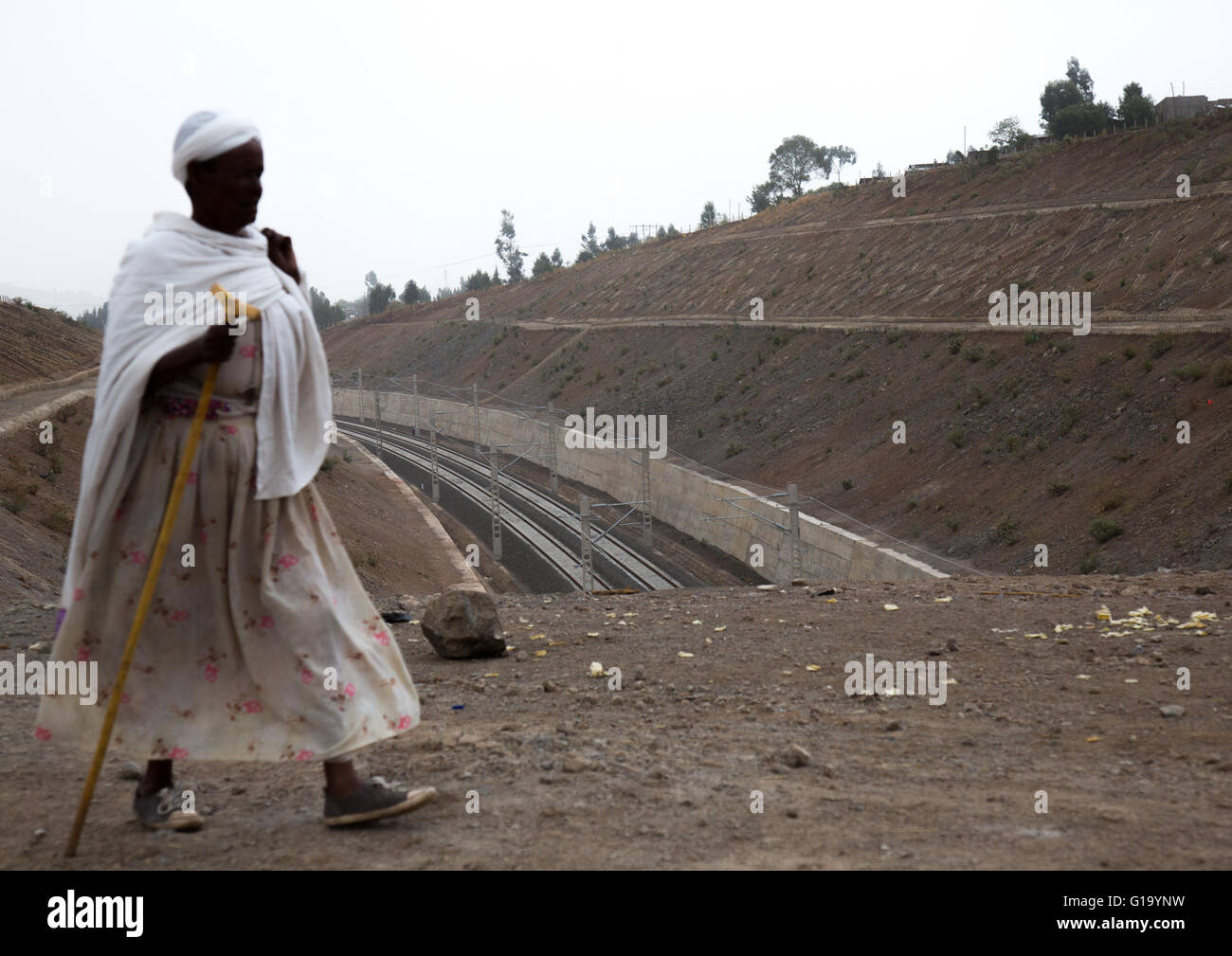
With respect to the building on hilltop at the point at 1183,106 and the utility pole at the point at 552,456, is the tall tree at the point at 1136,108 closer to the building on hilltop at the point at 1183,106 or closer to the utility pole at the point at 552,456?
the building on hilltop at the point at 1183,106

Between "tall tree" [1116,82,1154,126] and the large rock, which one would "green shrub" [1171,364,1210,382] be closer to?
the large rock

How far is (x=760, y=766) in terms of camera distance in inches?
193

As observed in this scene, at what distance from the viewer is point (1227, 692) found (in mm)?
6164

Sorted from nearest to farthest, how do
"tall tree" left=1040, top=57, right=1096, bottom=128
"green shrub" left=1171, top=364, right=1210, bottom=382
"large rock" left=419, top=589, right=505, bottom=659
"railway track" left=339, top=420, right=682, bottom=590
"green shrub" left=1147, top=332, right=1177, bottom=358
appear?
"large rock" left=419, top=589, right=505, bottom=659 < "green shrub" left=1171, top=364, right=1210, bottom=382 < "green shrub" left=1147, top=332, right=1177, bottom=358 < "railway track" left=339, top=420, right=682, bottom=590 < "tall tree" left=1040, top=57, right=1096, bottom=128

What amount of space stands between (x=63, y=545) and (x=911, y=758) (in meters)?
16.3

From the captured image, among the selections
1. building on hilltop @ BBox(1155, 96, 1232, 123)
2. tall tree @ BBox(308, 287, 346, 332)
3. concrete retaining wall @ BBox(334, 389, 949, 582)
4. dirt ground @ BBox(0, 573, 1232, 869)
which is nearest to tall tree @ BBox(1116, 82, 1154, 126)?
building on hilltop @ BBox(1155, 96, 1232, 123)

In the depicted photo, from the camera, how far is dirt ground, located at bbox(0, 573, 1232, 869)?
12.3 feet

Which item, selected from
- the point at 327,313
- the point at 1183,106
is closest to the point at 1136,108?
the point at 1183,106

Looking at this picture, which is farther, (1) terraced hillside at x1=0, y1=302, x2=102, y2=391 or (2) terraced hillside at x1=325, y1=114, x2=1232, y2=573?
(1) terraced hillside at x1=0, y1=302, x2=102, y2=391

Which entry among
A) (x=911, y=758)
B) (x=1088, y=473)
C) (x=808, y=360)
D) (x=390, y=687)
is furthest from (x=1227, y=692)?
(x=808, y=360)

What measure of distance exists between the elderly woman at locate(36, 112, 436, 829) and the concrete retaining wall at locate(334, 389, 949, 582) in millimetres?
17730

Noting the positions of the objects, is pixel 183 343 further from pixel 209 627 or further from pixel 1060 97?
pixel 1060 97

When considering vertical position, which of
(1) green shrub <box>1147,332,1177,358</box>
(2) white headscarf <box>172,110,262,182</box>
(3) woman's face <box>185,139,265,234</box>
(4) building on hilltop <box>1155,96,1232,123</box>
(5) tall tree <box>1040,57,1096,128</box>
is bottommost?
Answer: (3) woman's face <box>185,139,265,234</box>

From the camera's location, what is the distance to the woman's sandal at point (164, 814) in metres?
3.96
